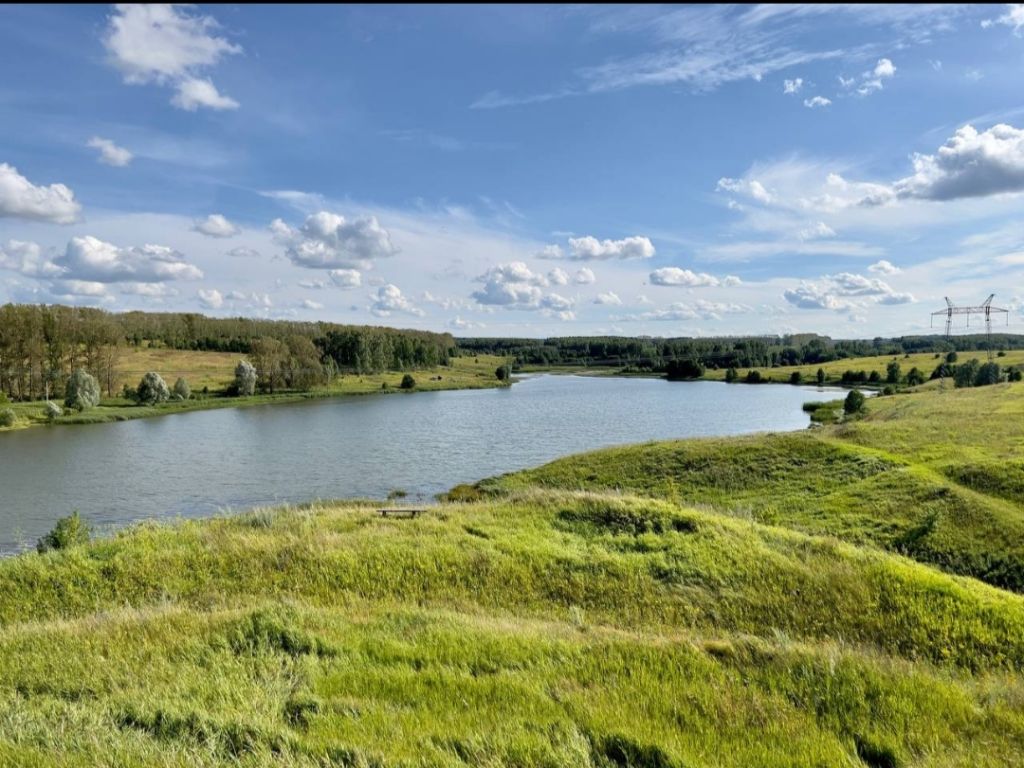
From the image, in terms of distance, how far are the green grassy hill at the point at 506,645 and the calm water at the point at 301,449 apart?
32.5 feet

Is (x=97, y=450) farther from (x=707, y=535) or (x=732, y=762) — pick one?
(x=732, y=762)

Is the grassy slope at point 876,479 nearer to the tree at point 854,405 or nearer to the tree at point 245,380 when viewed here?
the tree at point 854,405

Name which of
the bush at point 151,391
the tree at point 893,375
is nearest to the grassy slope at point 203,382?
the bush at point 151,391

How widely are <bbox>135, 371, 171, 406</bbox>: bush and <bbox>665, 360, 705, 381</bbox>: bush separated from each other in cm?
12633

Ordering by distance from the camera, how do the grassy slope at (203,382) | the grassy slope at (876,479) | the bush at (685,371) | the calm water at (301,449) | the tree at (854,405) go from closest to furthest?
the grassy slope at (876,479) → the calm water at (301,449) → the tree at (854,405) → the grassy slope at (203,382) → the bush at (685,371)

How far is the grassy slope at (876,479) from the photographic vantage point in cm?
2120

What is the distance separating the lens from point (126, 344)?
5709 inches

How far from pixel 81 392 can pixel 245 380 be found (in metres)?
30.4

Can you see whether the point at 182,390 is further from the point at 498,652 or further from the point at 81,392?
the point at 498,652

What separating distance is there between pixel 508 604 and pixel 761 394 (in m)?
116

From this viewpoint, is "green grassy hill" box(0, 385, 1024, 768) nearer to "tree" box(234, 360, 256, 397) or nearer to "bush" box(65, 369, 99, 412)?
"bush" box(65, 369, 99, 412)

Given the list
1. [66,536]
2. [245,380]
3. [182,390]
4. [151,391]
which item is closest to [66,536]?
[66,536]

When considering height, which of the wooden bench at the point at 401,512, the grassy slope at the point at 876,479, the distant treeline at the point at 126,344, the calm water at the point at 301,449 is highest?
the distant treeline at the point at 126,344

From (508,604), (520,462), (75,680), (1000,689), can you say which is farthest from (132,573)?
(520,462)
